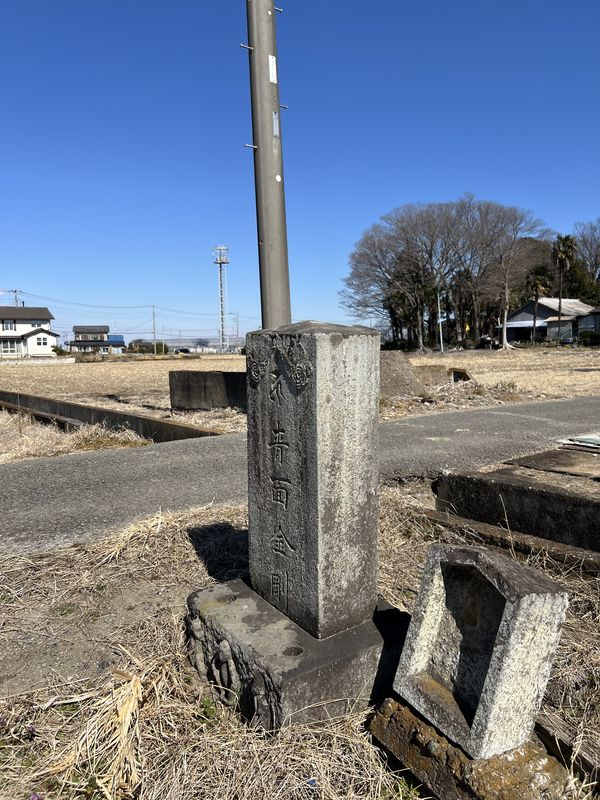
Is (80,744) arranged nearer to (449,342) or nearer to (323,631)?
(323,631)

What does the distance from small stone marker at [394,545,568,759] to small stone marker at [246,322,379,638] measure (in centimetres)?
39

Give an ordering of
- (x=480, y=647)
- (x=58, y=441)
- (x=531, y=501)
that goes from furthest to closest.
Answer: (x=58, y=441), (x=531, y=501), (x=480, y=647)

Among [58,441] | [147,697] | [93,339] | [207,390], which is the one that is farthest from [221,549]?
[93,339]

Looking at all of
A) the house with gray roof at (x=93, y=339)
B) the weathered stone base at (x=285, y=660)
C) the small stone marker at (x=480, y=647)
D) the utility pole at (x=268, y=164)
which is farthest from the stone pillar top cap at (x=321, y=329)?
the house with gray roof at (x=93, y=339)

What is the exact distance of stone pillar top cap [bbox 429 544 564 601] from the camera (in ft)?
5.49

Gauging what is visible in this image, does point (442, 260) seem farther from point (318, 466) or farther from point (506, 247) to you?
point (318, 466)

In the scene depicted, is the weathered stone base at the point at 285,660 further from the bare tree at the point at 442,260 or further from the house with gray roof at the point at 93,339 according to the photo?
the house with gray roof at the point at 93,339

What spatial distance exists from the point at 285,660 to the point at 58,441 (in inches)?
261

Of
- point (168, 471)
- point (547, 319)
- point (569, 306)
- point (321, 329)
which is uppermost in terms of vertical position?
point (569, 306)

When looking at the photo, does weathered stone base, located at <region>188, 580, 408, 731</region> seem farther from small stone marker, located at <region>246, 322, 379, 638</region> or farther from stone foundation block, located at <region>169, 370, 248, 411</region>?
stone foundation block, located at <region>169, 370, 248, 411</region>

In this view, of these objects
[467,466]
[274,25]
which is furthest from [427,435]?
[274,25]

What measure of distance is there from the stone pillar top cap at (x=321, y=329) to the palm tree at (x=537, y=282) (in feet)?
171

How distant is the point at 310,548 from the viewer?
86.9 inches

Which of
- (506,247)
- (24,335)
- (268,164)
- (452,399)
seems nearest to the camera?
(268,164)
